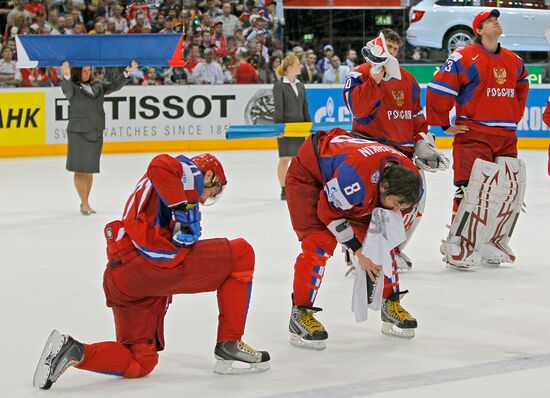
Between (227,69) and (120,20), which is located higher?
(120,20)

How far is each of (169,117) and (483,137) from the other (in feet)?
29.8

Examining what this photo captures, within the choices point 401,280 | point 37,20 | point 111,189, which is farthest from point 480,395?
point 37,20

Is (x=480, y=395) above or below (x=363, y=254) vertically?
below

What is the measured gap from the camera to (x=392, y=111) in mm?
6348

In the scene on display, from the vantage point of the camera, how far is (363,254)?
4.69 m

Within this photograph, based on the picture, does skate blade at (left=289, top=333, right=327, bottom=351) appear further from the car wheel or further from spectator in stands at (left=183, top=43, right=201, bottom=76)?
the car wheel

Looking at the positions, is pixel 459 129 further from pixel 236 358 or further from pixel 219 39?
pixel 219 39

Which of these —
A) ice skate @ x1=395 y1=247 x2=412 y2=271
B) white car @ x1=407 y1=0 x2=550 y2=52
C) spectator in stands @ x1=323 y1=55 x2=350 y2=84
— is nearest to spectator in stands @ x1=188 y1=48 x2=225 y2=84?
spectator in stands @ x1=323 y1=55 x2=350 y2=84

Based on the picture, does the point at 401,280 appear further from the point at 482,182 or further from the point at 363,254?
the point at 363,254

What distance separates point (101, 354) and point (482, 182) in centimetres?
333

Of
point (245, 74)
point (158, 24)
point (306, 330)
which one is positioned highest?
point (158, 24)

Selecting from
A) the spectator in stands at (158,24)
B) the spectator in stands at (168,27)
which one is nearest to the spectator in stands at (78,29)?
the spectator in stands at (158,24)

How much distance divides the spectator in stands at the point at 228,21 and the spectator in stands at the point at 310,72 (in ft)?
4.23

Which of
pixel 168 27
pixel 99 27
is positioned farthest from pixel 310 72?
pixel 99 27
